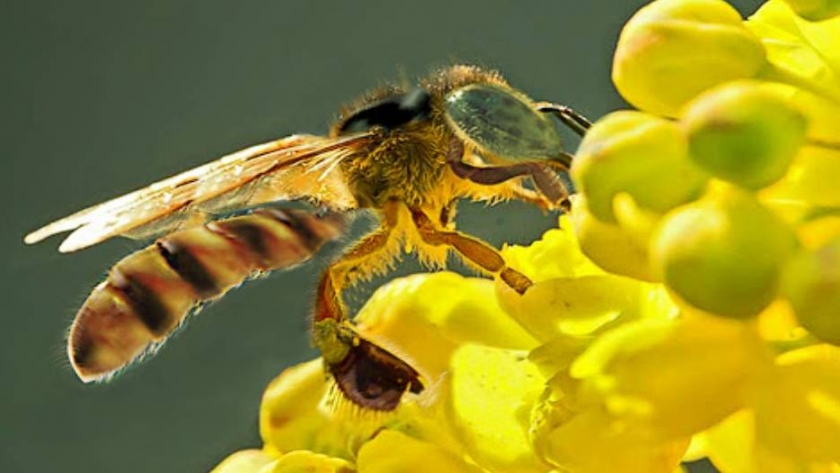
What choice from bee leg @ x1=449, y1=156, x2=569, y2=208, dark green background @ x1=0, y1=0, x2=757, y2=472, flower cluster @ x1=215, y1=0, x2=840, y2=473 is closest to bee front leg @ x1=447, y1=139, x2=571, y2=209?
bee leg @ x1=449, y1=156, x2=569, y2=208

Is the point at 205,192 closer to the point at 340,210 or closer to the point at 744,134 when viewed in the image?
the point at 340,210

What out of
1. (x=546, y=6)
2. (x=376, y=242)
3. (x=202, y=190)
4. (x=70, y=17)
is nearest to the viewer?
(x=202, y=190)

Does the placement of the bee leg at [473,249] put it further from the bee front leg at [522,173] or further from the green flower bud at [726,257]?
the green flower bud at [726,257]

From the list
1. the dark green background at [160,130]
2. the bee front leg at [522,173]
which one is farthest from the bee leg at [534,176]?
the dark green background at [160,130]

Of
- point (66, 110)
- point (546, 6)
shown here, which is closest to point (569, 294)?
point (546, 6)

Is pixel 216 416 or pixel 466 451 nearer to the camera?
pixel 466 451

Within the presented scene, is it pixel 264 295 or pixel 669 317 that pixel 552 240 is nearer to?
pixel 669 317
